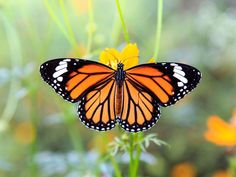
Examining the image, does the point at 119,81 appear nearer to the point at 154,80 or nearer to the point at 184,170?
the point at 154,80

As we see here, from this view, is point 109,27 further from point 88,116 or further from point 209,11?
point 88,116

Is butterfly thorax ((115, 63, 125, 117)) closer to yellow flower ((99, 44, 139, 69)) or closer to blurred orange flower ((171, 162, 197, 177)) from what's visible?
yellow flower ((99, 44, 139, 69))

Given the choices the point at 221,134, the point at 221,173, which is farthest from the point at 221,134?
the point at 221,173

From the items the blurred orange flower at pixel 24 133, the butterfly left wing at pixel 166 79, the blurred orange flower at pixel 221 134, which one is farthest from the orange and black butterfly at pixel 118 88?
the blurred orange flower at pixel 24 133

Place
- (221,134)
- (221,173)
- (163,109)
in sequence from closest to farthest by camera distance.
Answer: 1. (221,134)
2. (221,173)
3. (163,109)

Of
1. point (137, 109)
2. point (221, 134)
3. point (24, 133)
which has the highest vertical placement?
point (24, 133)

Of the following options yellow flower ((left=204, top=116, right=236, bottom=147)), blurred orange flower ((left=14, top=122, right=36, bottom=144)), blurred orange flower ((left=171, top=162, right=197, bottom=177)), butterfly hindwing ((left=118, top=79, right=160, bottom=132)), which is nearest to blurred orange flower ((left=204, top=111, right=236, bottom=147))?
yellow flower ((left=204, top=116, right=236, bottom=147))
